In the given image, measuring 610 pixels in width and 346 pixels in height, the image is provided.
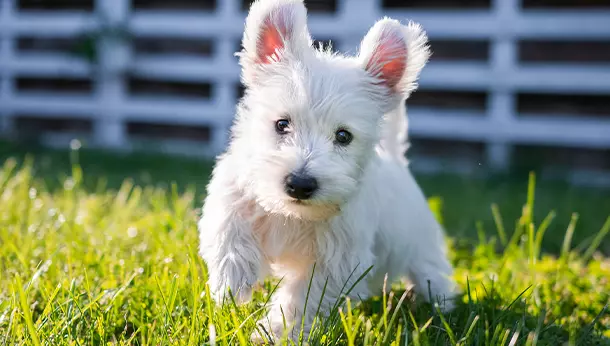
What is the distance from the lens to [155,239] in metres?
2.90

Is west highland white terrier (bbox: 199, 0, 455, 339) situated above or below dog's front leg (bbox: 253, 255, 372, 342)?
above

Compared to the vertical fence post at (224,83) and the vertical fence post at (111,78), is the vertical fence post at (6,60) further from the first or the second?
the vertical fence post at (224,83)

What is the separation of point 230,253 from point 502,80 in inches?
294

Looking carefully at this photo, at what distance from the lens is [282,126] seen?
2.13m

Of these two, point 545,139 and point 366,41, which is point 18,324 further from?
point 545,139

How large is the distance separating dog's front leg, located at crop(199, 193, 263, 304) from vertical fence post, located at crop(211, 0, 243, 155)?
7209mm

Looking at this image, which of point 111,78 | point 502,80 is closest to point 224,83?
point 111,78

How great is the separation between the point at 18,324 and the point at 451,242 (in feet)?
8.62

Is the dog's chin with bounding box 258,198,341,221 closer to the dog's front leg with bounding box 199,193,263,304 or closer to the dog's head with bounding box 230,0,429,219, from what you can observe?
the dog's head with bounding box 230,0,429,219

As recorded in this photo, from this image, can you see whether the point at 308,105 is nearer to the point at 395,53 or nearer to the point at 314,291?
the point at 395,53

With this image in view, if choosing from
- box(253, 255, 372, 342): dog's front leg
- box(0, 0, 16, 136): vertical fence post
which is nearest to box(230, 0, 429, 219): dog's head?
box(253, 255, 372, 342): dog's front leg

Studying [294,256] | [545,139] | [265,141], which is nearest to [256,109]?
[265,141]

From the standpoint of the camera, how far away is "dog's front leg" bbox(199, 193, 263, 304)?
2.10 metres

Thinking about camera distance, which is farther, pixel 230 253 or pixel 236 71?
pixel 236 71
